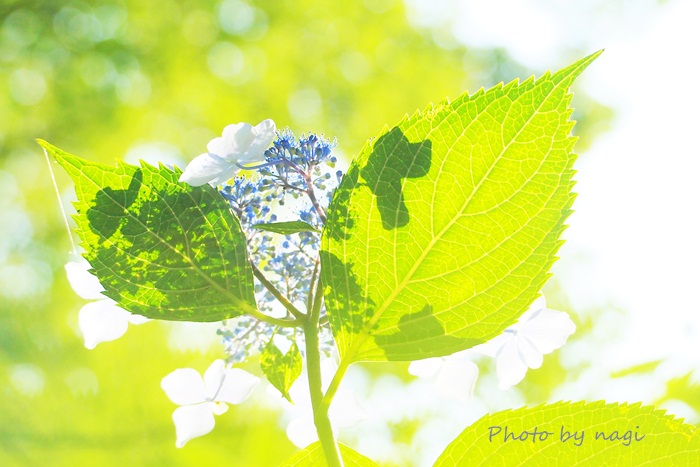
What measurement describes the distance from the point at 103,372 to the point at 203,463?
1.68 ft

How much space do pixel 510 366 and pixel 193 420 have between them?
0.18m

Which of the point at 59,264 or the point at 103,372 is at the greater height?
the point at 59,264

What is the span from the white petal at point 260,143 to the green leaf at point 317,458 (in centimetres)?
14

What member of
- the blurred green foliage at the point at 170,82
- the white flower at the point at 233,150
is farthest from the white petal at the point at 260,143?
the blurred green foliage at the point at 170,82

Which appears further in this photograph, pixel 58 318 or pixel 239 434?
pixel 58 318

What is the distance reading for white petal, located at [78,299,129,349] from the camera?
36 centimetres

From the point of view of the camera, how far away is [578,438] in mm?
297

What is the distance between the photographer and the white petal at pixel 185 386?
0.37 metres

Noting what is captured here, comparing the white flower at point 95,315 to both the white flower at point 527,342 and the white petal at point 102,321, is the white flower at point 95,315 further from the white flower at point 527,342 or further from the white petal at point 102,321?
the white flower at point 527,342

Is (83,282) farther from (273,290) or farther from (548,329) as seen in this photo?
(548,329)

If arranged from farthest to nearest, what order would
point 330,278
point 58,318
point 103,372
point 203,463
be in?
point 58,318 < point 103,372 < point 203,463 < point 330,278

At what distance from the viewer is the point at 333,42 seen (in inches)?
A: 113

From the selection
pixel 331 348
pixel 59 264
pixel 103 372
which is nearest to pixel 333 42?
pixel 59 264

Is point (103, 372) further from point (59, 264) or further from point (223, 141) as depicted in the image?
point (223, 141)
